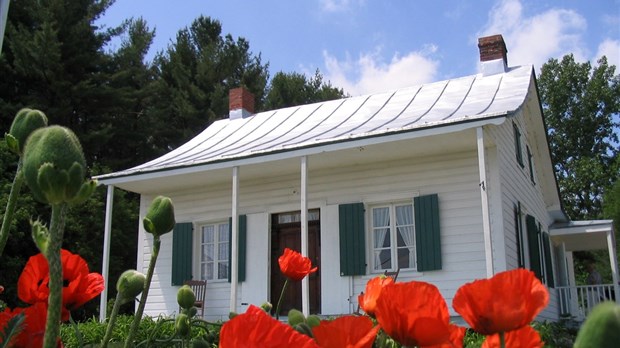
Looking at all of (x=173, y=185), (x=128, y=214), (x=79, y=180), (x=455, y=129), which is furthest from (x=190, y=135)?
(x=79, y=180)

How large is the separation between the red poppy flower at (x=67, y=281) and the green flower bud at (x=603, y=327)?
24.5 inches

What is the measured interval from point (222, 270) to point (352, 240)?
2.80m

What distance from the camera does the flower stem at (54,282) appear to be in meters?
0.53

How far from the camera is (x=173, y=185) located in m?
12.4

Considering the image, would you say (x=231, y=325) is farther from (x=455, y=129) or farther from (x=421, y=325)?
(x=455, y=129)

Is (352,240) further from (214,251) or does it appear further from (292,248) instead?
(214,251)

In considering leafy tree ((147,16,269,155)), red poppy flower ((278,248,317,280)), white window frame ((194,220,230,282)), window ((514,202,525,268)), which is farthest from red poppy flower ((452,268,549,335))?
leafy tree ((147,16,269,155))

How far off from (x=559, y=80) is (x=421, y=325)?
38.4 meters

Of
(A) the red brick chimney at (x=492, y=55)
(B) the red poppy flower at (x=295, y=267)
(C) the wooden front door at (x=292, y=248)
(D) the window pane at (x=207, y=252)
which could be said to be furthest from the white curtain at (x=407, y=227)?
(B) the red poppy flower at (x=295, y=267)

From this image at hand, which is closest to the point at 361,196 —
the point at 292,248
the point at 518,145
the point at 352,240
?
the point at 352,240

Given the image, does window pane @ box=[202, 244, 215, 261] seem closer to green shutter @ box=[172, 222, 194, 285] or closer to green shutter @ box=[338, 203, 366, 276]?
green shutter @ box=[172, 222, 194, 285]

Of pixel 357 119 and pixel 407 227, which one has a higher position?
pixel 357 119

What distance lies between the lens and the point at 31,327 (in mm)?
701

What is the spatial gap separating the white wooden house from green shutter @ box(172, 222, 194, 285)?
0.02 m
